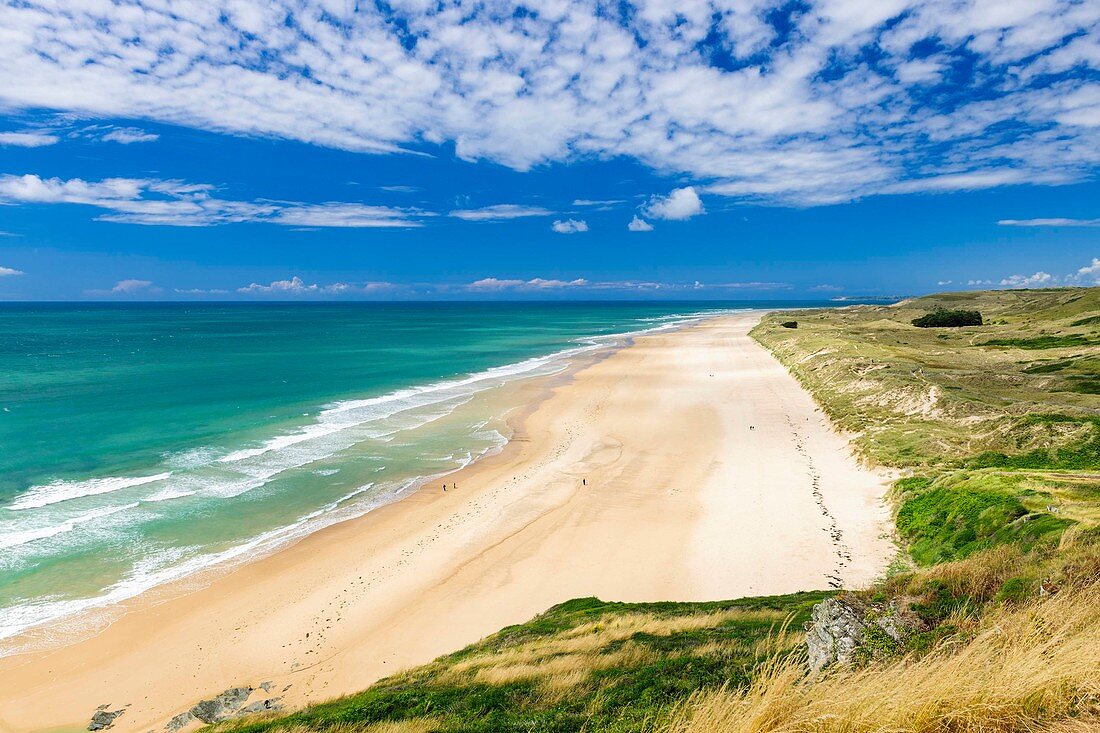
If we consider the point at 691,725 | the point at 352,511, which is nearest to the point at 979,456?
the point at 691,725

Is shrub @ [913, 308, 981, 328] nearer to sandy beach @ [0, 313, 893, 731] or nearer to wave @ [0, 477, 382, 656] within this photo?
sandy beach @ [0, 313, 893, 731]

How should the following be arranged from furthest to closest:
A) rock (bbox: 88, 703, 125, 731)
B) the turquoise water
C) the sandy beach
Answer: the turquoise water → the sandy beach → rock (bbox: 88, 703, 125, 731)

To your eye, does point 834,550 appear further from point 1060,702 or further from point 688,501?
point 1060,702

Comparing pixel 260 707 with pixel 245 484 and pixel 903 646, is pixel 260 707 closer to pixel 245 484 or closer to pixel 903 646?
pixel 903 646

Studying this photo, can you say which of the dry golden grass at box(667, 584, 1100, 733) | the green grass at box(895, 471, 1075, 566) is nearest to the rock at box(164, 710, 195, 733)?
the dry golden grass at box(667, 584, 1100, 733)

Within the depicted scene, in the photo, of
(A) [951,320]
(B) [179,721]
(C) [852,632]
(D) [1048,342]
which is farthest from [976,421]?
(A) [951,320]

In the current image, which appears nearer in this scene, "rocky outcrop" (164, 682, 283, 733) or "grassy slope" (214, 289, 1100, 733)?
"grassy slope" (214, 289, 1100, 733)

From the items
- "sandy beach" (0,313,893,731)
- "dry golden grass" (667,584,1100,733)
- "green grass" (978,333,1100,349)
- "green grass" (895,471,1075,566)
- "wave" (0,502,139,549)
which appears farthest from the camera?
"green grass" (978,333,1100,349)
